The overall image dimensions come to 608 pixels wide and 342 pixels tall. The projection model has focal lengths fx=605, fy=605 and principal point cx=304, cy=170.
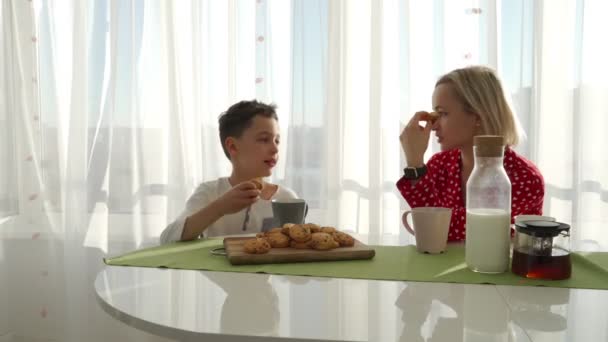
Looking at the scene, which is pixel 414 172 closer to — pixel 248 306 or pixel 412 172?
pixel 412 172

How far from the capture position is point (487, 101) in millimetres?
1630

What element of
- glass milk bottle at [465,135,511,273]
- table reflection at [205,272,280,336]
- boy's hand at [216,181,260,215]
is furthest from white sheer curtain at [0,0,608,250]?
table reflection at [205,272,280,336]

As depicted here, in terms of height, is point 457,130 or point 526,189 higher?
point 457,130

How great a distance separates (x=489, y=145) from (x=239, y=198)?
0.61 metres

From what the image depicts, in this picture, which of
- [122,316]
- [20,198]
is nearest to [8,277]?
[20,198]

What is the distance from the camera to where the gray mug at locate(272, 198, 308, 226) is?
1.35 m

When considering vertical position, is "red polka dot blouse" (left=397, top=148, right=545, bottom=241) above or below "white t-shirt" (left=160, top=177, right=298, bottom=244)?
above

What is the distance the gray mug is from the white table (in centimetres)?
36

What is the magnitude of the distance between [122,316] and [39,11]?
6.61 feet

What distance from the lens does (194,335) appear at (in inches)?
28.7

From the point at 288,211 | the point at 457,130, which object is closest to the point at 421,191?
the point at 457,130

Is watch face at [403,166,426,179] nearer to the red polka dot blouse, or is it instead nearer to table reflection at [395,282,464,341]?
the red polka dot blouse

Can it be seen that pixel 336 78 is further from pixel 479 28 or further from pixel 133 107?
pixel 133 107

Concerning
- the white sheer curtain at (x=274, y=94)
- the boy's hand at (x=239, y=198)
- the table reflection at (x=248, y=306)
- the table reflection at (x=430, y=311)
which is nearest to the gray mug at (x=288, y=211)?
the boy's hand at (x=239, y=198)
